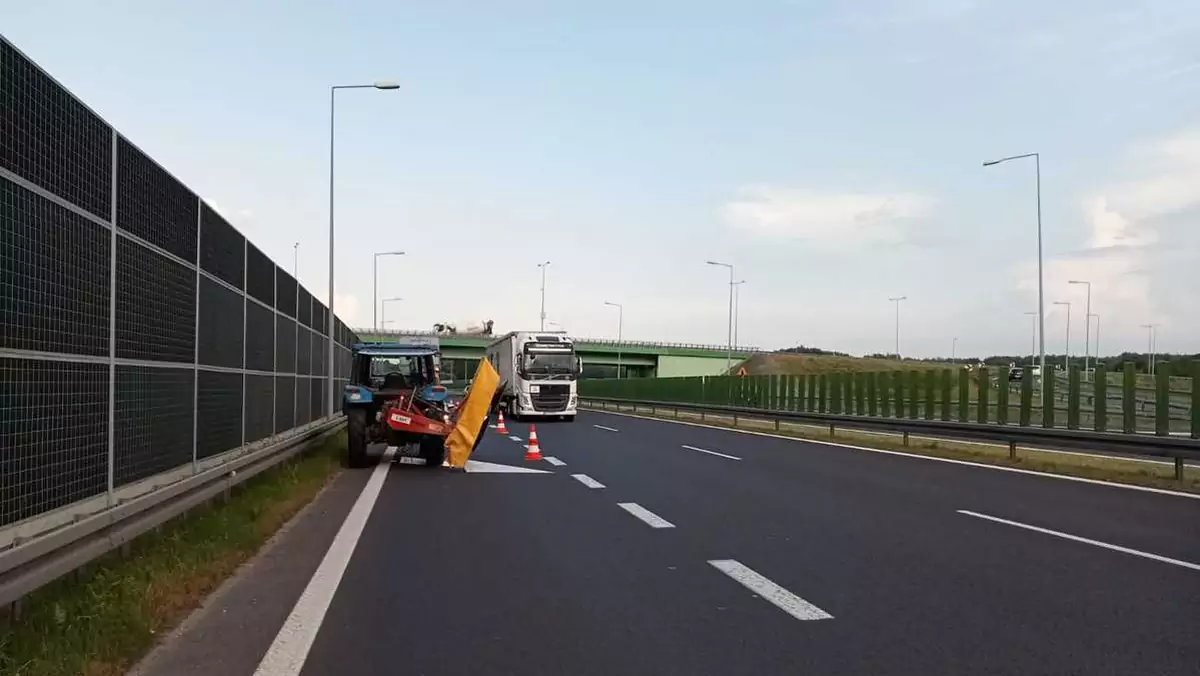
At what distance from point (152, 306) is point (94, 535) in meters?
3.10

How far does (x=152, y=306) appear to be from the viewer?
946 centimetres

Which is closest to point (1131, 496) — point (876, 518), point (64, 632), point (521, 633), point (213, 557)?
point (876, 518)

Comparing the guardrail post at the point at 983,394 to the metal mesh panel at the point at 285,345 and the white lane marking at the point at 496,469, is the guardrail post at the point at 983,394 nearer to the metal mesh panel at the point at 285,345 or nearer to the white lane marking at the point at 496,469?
the white lane marking at the point at 496,469

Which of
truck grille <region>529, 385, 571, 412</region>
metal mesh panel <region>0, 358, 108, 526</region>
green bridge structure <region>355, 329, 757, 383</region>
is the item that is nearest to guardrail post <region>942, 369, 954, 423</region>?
truck grille <region>529, 385, 571, 412</region>

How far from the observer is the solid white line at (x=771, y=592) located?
6.69 meters

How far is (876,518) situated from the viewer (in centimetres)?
1147

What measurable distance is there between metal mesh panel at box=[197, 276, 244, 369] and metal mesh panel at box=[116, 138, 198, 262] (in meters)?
0.77

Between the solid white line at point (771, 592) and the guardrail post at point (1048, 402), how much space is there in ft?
47.5

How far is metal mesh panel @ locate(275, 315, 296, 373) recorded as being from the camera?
60.7 ft

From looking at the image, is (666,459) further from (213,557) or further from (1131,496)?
(213,557)

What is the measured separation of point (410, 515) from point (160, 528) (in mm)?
3555

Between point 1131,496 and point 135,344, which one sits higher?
point 135,344

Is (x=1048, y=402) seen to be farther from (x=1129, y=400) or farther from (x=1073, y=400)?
(x=1129, y=400)

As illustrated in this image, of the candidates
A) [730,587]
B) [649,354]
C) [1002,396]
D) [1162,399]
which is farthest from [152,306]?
[649,354]
